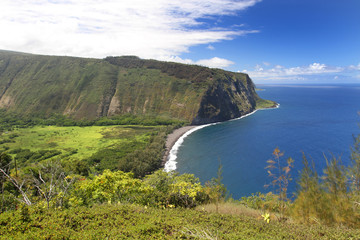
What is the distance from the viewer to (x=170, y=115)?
127812 millimetres

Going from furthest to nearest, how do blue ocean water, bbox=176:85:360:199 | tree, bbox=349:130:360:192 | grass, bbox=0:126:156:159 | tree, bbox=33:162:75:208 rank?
grass, bbox=0:126:156:159 < blue ocean water, bbox=176:85:360:199 < tree, bbox=349:130:360:192 < tree, bbox=33:162:75:208

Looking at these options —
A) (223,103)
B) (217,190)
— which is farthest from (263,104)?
(217,190)

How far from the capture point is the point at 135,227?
34.4ft

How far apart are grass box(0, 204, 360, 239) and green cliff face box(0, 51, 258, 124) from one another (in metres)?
105

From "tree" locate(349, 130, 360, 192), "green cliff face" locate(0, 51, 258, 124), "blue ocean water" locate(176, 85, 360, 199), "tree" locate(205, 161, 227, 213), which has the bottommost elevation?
"blue ocean water" locate(176, 85, 360, 199)

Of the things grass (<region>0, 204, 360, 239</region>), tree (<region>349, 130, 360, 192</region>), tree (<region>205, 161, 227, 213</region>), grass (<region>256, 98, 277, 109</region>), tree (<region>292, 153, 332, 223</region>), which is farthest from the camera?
grass (<region>256, 98, 277, 109</region>)

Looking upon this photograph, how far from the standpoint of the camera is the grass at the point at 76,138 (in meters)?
78.0

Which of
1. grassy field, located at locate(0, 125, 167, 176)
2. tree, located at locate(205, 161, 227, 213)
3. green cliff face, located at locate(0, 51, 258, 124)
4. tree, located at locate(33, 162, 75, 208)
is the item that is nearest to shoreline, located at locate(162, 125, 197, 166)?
grassy field, located at locate(0, 125, 167, 176)

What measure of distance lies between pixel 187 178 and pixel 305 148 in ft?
180

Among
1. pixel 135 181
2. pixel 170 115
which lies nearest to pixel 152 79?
pixel 170 115

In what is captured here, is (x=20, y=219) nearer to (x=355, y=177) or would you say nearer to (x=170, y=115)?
(x=355, y=177)

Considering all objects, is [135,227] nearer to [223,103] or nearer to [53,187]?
[53,187]

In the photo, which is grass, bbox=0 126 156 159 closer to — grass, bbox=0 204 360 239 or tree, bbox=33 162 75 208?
tree, bbox=33 162 75 208

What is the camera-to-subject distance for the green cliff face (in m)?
131
